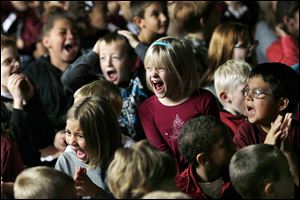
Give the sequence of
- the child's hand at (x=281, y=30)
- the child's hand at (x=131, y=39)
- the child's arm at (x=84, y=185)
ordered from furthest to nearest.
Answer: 1. the child's hand at (x=281, y=30)
2. the child's hand at (x=131, y=39)
3. the child's arm at (x=84, y=185)

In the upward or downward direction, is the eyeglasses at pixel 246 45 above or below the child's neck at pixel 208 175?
above

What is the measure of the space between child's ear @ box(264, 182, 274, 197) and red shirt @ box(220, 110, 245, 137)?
5.52 feet

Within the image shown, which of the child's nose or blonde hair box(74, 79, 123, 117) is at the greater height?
the child's nose

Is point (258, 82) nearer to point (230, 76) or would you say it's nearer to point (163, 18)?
point (230, 76)

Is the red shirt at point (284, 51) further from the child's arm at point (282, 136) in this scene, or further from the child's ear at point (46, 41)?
the child's arm at point (282, 136)

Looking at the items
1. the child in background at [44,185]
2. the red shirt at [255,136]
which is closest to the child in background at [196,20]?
the red shirt at [255,136]

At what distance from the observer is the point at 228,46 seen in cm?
743

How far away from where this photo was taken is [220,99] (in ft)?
22.2

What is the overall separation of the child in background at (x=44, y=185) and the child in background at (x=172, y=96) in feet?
4.67

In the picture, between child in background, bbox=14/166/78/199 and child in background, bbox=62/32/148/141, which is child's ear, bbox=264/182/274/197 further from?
child in background, bbox=62/32/148/141

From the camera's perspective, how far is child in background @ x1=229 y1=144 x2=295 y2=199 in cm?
472

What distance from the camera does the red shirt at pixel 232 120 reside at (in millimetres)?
6445

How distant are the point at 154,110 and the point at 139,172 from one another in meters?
1.57

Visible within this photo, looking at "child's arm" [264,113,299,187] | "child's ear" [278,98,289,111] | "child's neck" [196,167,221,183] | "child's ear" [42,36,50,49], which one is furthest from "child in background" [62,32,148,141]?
"child's neck" [196,167,221,183]
